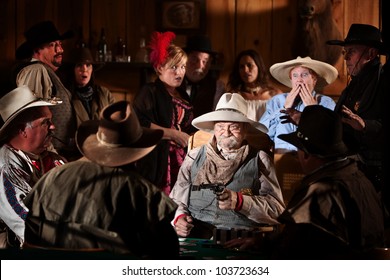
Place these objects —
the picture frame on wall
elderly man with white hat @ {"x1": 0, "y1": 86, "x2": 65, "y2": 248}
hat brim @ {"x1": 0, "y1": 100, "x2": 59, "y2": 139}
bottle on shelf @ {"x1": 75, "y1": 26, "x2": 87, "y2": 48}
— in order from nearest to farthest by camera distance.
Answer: elderly man with white hat @ {"x1": 0, "y1": 86, "x2": 65, "y2": 248}
hat brim @ {"x1": 0, "y1": 100, "x2": 59, "y2": 139}
bottle on shelf @ {"x1": 75, "y1": 26, "x2": 87, "y2": 48}
the picture frame on wall

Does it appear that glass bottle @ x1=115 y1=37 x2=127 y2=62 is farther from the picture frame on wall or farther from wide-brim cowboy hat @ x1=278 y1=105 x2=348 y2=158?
wide-brim cowboy hat @ x1=278 y1=105 x2=348 y2=158

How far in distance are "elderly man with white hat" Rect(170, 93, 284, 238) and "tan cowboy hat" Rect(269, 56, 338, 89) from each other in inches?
39.1

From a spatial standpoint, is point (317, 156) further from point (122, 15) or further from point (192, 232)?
point (122, 15)

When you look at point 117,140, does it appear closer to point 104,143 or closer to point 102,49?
point 104,143

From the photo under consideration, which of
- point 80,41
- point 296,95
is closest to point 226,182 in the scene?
point 296,95

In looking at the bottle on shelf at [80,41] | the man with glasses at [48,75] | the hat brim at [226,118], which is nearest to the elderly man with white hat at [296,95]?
the hat brim at [226,118]

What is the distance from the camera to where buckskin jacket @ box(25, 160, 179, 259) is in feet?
11.9

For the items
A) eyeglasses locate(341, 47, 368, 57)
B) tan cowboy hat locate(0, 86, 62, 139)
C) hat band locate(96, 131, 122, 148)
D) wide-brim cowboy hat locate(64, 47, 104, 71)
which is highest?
eyeglasses locate(341, 47, 368, 57)

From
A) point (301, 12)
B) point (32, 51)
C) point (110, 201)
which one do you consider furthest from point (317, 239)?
point (301, 12)

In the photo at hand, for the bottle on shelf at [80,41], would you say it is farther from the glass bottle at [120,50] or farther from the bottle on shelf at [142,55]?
the bottle on shelf at [142,55]

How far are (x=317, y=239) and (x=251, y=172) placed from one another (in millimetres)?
1102

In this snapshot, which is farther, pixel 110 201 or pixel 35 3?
pixel 35 3

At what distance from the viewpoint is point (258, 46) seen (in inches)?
278

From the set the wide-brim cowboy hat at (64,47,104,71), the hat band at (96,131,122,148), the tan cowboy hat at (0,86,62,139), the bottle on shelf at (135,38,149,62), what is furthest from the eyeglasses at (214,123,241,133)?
the bottle on shelf at (135,38,149,62)
